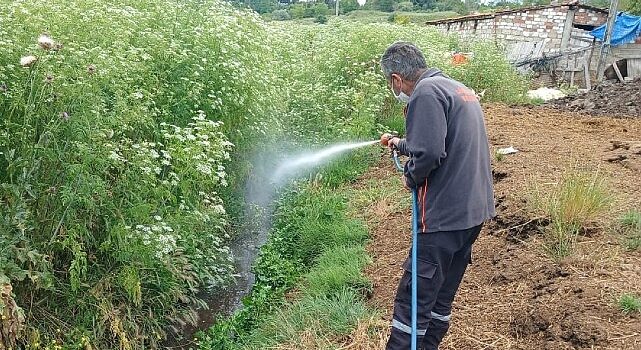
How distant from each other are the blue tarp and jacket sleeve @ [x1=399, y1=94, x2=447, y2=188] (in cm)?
2387

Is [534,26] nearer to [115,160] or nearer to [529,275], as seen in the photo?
[529,275]

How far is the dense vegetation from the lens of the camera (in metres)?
4.01

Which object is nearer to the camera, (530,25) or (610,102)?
(610,102)

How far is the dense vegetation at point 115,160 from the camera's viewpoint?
4.01 meters

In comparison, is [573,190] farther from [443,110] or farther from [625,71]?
[625,71]

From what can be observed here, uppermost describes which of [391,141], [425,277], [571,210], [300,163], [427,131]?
[427,131]

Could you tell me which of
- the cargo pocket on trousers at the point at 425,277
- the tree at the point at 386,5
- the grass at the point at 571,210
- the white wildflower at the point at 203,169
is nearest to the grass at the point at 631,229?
the grass at the point at 571,210

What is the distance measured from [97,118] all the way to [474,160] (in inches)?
97.6

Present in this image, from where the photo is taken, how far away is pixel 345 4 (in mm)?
60094

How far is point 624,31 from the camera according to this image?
80.1 feet

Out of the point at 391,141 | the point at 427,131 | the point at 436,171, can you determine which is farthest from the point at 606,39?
the point at 427,131

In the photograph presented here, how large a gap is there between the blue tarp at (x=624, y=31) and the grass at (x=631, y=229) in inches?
847

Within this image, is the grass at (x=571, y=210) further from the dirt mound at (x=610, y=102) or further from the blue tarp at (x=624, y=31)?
the blue tarp at (x=624, y=31)

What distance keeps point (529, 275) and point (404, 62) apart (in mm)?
2258
